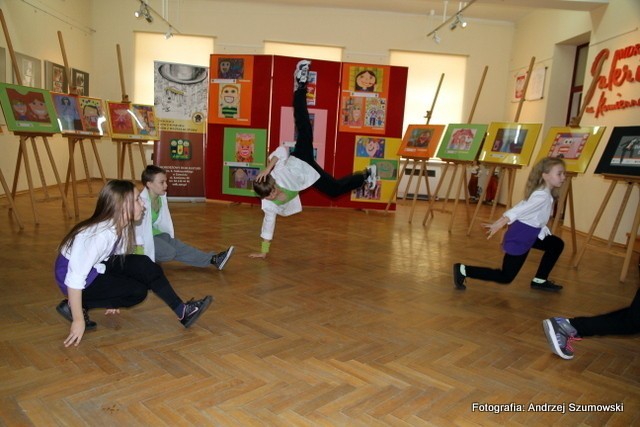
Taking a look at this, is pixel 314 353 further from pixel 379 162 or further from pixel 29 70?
pixel 29 70

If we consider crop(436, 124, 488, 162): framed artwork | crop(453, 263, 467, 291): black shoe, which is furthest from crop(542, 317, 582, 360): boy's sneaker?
crop(436, 124, 488, 162): framed artwork

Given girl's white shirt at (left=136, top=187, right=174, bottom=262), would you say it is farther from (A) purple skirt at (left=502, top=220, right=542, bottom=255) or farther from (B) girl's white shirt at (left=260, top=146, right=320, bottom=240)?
(A) purple skirt at (left=502, top=220, right=542, bottom=255)

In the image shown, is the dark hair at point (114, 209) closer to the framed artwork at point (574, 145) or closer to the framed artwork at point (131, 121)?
the framed artwork at point (574, 145)

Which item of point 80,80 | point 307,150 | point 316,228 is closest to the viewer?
point 307,150

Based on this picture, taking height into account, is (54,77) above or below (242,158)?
above

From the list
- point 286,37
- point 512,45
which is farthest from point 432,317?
point 512,45

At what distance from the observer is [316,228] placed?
6.38 m

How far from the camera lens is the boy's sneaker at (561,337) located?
8.87ft

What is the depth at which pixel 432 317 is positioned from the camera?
3.27 m

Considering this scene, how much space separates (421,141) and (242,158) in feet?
9.26

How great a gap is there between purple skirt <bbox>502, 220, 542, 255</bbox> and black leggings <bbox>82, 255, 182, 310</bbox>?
2.51 meters

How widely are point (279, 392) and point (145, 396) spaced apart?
1.86 ft

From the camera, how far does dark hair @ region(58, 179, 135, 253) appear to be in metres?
2.38

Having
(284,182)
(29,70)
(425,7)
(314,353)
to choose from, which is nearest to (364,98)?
(425,7)
